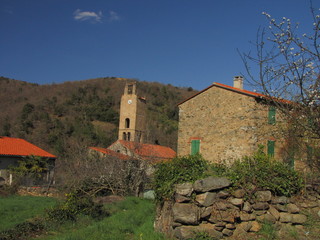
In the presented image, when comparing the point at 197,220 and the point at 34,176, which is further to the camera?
the point at 34,176

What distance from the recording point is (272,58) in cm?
624

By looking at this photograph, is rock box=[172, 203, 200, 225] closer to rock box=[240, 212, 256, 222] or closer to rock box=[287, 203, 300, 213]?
rock box=[240, 212, 256, 222]

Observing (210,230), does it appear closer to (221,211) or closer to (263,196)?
(221,211)

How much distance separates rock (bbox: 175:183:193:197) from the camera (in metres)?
8.50

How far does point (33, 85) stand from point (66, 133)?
165 ft

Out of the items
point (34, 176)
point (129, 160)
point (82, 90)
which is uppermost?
point (82, 90)

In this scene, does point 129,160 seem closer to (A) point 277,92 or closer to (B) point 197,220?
(B) point 197,220

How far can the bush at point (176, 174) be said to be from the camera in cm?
906

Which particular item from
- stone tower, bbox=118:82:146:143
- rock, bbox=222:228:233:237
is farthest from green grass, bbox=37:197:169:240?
stone tower, bbox=118:82:146:143

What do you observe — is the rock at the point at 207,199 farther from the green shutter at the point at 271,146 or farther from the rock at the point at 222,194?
the green shutter at the point at 271,146

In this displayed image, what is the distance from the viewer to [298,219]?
28.2 ft

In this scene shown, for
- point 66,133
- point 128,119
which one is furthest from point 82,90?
point 128,119

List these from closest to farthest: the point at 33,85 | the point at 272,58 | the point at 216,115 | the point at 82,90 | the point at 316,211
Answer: the point at 272,58 < the point at 316,211 < the point at 216,115 < the point at 82,90 < the point at 33,85

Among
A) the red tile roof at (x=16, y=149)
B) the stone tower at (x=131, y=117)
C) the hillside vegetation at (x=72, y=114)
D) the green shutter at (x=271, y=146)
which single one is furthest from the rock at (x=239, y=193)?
the stone tower at (x=131, y=117)
